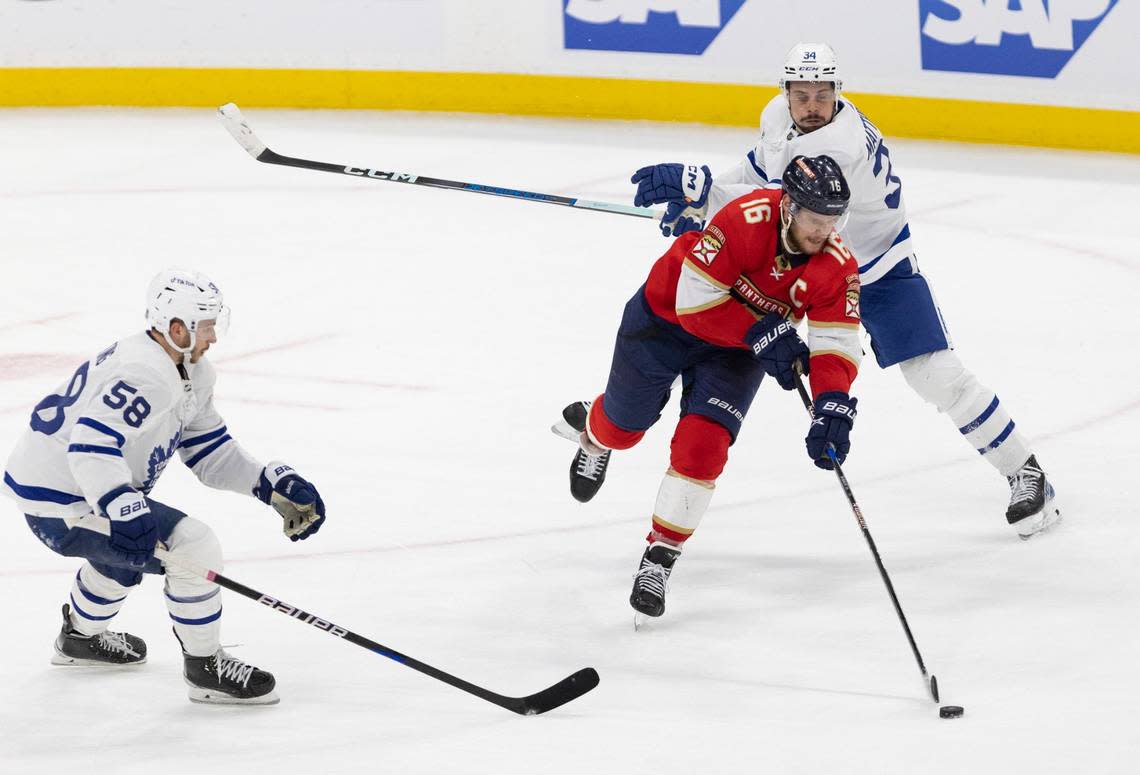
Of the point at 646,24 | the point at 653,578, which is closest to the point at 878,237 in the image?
the point at 653,578

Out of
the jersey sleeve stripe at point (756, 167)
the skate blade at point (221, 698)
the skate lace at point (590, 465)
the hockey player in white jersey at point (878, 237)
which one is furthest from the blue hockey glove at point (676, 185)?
the skate blade at point (221, 698)

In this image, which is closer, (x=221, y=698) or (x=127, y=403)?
(x=127, y=403)

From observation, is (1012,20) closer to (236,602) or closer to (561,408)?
(561,408)

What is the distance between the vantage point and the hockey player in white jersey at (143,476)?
321 cm

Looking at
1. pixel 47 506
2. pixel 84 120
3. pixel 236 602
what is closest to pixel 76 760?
pixel 47 506

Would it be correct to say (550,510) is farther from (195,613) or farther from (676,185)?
(195,613)

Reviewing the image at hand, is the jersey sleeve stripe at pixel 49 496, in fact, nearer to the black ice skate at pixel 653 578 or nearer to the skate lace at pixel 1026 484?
the black ice skate at pixel 653 578

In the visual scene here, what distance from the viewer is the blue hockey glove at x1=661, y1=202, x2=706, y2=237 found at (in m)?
4.27

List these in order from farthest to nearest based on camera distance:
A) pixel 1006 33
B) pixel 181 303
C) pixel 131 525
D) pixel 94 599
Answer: pixel 1006 33
pixel 94 599
pixel 181 303
pixel 131 525

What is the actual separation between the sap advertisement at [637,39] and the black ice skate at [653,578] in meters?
4.86

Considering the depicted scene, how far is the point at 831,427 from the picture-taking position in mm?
3582

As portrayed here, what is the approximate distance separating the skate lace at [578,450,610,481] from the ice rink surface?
0.13 m

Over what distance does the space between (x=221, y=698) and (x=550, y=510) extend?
4.35ft

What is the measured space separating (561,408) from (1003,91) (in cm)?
393
